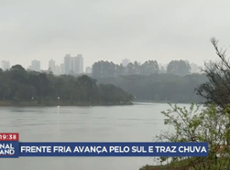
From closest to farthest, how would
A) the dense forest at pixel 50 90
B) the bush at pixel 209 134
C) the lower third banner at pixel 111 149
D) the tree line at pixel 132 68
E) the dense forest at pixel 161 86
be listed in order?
the bush at pixel 209 134
the lower third banner at pixel 111 149
the dense forest at pixel 50 90
the dense forest at pixel 161 86
the tree line at pixel 132 68

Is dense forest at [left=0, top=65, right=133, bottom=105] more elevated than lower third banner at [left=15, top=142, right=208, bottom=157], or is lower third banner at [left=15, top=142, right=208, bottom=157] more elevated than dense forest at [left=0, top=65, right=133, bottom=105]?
dense forest at [left=0, top=65, right=133, bottom=105]

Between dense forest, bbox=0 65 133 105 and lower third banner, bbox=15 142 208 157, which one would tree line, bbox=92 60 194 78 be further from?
lower third banner, bbox=15 142 208 157

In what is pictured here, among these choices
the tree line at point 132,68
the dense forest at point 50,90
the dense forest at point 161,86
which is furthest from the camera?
the tree line at point 132,68

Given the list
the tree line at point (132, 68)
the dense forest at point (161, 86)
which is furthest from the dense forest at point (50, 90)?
the tree line at point (132, 68)

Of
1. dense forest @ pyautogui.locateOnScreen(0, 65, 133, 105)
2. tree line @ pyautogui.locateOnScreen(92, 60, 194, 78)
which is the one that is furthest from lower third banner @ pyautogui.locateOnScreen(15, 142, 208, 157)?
tree line @ pyautogui.locateOnScreen(92, 60, 194, 78)

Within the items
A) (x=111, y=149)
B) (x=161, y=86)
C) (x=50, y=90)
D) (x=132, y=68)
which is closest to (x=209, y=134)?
(x=111, y=149)

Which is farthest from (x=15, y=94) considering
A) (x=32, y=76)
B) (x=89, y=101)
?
(x=89, y=101)

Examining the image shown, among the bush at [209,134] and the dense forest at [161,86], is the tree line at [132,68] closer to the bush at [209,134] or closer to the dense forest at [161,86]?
the dense forest at [161,86]
